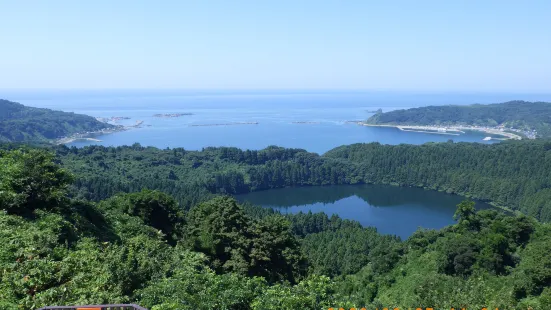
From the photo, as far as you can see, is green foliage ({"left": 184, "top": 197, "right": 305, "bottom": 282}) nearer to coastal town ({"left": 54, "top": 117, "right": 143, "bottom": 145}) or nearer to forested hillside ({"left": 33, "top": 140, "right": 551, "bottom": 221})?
forested hillside ({"left": 33, "top": 140, "right": 551, "bottom": 221})

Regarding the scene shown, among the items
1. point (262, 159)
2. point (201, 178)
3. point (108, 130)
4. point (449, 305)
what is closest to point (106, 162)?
point (201, 178)

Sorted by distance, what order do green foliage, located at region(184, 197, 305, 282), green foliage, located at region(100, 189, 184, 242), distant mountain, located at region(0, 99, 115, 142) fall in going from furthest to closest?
distant mountain, located at region(0, 99, 115, 142), green foliage, located at region(100, 189, 184, 242), green foliage, located at region(184, 197, 305, 282)

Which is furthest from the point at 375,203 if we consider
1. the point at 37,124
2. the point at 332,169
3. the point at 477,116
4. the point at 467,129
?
the point at 477,116

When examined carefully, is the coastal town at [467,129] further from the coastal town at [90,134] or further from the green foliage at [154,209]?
the green foliage at [154,209]

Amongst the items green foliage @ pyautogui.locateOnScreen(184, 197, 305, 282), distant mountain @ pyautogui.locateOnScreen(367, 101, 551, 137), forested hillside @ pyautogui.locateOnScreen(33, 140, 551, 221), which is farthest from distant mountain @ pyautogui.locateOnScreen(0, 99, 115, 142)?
green foliage @ pyautogui.locateOnScreen(184, 197, 305, 282)

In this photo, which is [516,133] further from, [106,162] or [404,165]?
[106,162]

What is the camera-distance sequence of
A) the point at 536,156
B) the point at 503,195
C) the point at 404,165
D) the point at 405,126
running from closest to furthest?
the point at 503,195 → the point at 536,156 → the point at 404,165 → the point at 405,126

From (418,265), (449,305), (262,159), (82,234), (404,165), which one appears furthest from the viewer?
(262,159)
